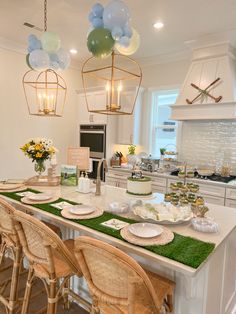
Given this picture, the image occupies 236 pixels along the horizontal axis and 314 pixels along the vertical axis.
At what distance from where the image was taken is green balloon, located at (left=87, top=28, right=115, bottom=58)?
5.77 feet

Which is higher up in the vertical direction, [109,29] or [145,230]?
[109,29]

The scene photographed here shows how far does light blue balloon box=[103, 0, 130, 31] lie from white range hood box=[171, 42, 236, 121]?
2022 millimetres

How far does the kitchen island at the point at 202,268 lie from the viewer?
1.24 m

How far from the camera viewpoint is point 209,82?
3438 millimetres

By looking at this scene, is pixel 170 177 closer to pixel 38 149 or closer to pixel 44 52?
pixel 38 149

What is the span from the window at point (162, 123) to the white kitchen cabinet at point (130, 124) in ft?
0.88

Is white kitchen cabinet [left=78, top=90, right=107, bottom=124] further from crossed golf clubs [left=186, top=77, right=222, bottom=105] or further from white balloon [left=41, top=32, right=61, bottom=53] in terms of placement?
white balloon [left=41, top=32, right=61, bottom=53]

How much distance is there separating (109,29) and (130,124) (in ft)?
8.92

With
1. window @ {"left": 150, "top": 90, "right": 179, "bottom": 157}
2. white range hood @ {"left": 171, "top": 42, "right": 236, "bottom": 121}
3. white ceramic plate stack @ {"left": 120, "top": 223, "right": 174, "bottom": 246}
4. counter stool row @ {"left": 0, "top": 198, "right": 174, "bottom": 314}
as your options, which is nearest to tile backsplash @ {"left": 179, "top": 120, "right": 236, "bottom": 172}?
window @ {"left": 150, "top": 90, "right": 179, "bottom": 157}

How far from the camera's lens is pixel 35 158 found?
255cm

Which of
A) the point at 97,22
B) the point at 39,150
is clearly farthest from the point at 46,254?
the point at 97,22

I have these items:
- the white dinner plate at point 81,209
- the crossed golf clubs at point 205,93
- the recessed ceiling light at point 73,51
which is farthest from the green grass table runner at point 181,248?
the recessed ceiling light at point 73,51

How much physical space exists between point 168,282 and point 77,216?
0.72 meters

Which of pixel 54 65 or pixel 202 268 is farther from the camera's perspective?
pixel 54 65
